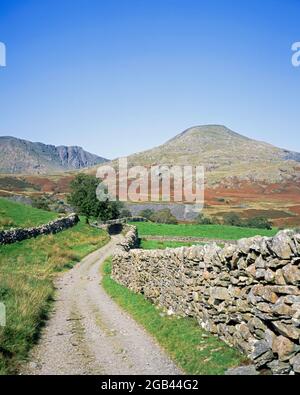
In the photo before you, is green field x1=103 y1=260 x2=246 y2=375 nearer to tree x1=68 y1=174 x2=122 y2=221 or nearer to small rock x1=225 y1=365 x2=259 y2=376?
small rock x1=225 y1=365 x2=259 y2=376

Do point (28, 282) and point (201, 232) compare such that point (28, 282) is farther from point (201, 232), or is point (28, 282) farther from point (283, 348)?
point (201, 232)

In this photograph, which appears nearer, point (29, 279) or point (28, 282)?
point (28, 282)

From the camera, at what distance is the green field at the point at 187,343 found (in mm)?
9797

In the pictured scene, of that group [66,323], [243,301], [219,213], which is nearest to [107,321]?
[66,323]

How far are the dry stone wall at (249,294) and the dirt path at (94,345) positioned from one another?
190cm

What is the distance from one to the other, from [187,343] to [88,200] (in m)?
59.7

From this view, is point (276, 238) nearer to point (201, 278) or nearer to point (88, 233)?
point (201, 278)

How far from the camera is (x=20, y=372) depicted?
991cm

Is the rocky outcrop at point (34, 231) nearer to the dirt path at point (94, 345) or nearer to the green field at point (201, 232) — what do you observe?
the green field at point (201, 232)

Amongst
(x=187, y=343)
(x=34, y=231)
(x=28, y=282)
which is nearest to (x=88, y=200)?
(x=34, y=231)

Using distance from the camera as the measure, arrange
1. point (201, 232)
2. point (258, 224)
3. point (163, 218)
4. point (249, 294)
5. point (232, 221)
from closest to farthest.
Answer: point (249, 294), point (201, 232), point (258, 224), point (232, 221), point (163, 218)

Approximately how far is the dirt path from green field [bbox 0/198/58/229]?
1105 inches

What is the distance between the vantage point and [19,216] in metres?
51.8

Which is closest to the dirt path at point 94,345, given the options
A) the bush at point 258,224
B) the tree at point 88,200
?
the tree at point 88,200
